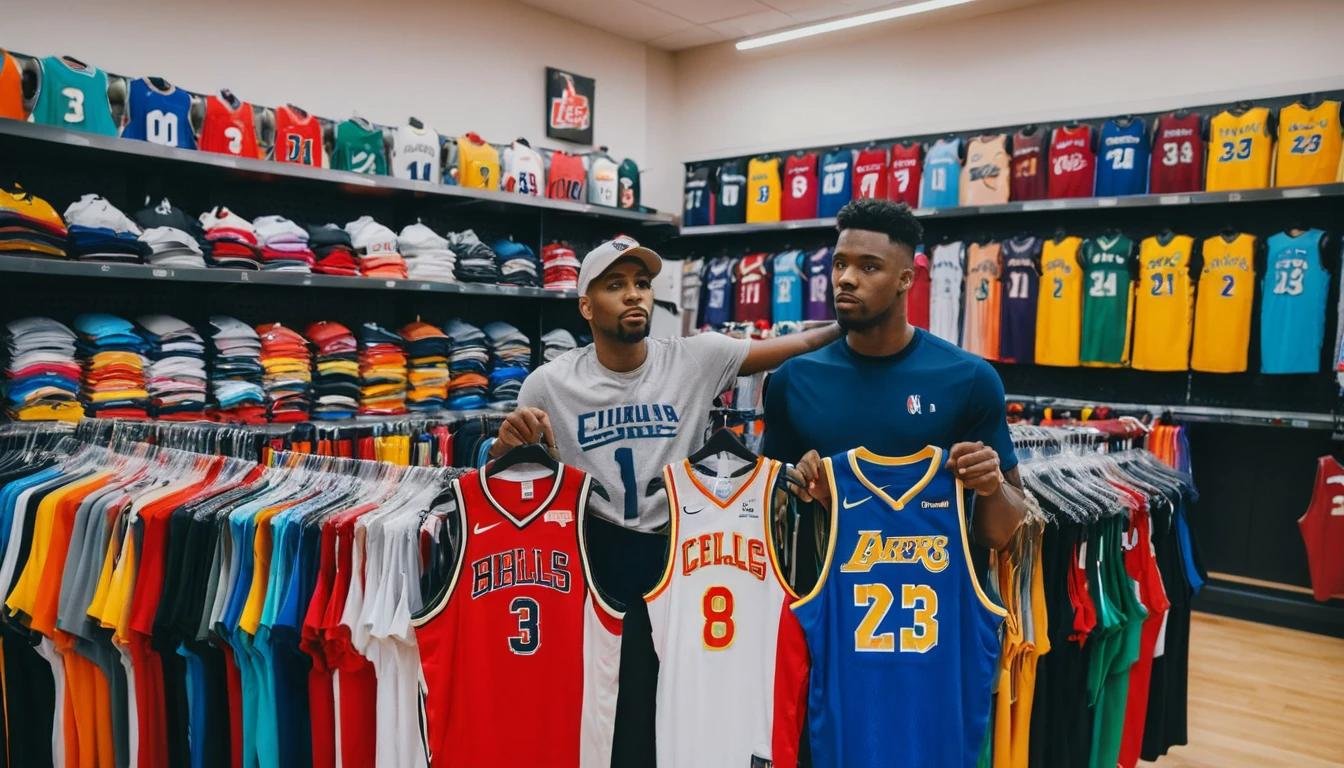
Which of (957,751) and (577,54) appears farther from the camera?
(577,54)

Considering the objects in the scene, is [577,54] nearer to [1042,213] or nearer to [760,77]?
[760,77]

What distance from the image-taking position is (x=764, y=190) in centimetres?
692

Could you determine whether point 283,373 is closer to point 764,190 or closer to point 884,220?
point 884,220

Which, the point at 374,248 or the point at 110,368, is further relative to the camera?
the point at 374,248

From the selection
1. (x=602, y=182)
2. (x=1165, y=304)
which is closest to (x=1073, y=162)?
(x=1165, y=304)

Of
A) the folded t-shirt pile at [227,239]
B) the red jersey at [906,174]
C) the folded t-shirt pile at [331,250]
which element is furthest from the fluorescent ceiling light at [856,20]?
the folded t-shirt pile at [227,239]

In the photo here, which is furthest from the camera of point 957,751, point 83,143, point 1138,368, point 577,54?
point 577,54

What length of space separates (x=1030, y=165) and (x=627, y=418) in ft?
15.1

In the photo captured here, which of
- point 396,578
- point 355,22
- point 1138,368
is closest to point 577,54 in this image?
point 355,22

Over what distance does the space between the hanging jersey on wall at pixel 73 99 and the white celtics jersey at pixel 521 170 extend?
2238 millimetres

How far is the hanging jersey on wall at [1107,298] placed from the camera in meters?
5.32

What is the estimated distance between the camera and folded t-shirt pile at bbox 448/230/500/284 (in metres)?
5.28

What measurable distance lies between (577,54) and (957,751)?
632cm

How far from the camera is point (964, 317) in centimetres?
596
